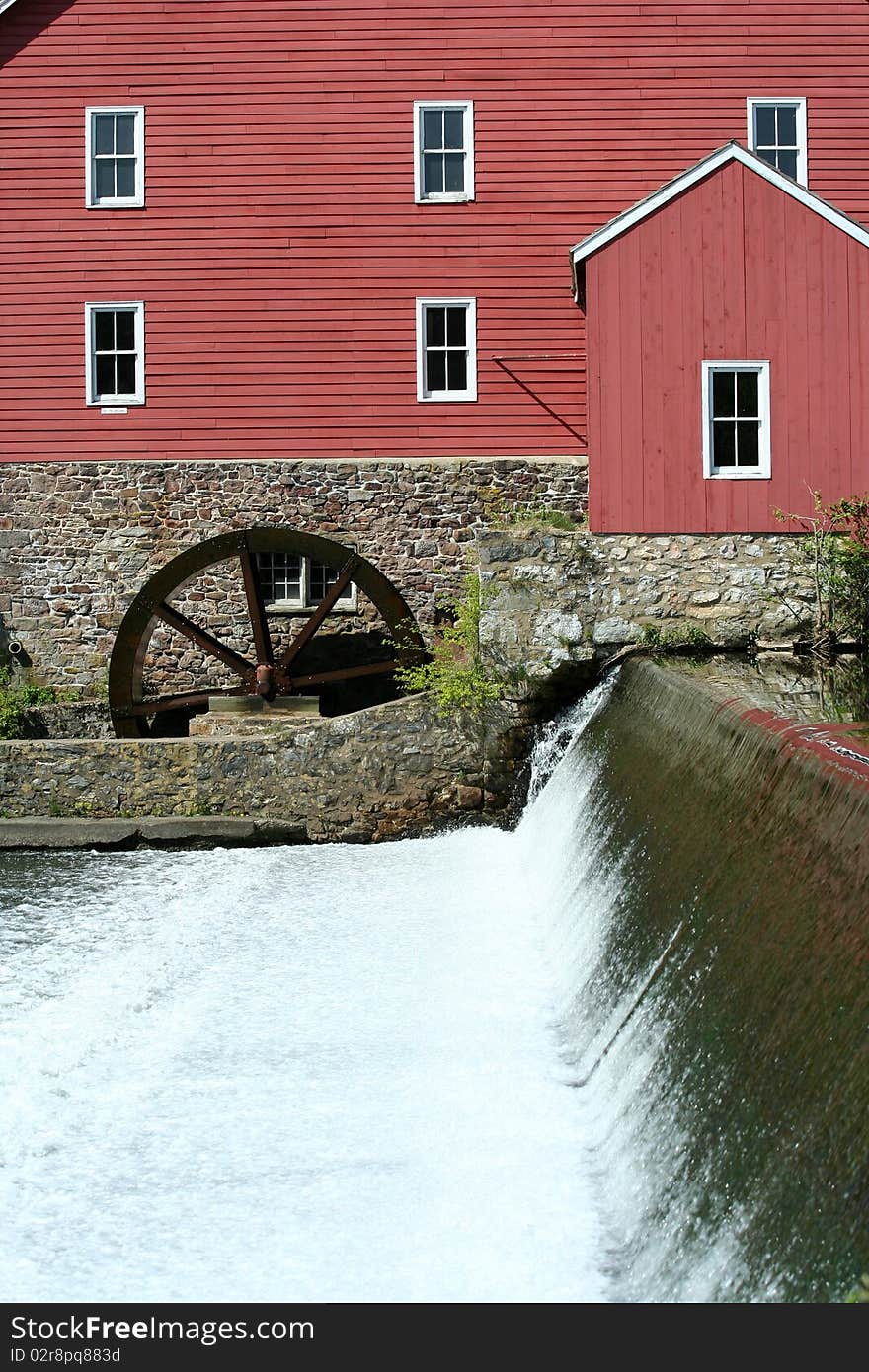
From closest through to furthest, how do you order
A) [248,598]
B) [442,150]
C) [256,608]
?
[248,598], [256,608], [442,150]

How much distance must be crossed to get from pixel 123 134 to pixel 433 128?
3361 mm

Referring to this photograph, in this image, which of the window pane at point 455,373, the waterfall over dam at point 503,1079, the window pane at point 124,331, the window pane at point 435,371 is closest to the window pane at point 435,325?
the window pane at point 435,371

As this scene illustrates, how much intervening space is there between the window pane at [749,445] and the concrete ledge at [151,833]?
475 centimetres

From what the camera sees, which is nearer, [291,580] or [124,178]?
[124,178]

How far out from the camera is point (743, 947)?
Answer: 4.14 metres

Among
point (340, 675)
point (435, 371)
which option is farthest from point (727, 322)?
point (340, 675)

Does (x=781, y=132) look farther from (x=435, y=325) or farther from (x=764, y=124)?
(x=435, y=325)

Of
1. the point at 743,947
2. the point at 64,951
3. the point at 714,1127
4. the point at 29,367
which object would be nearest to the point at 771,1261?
the point at 714,1127

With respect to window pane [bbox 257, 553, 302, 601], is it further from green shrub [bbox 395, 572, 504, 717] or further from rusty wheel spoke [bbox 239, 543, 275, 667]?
green shrub [bbox 395, 572, 504, 717]

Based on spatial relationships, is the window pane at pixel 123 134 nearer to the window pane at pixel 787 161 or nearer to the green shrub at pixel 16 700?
the green shrub at pixel 16 700

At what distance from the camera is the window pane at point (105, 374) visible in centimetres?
1466

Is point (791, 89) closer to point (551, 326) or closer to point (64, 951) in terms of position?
point (551, 326)

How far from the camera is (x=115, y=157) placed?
1455cm

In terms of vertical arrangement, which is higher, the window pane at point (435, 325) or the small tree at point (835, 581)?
the window pane at point (435, 325)
